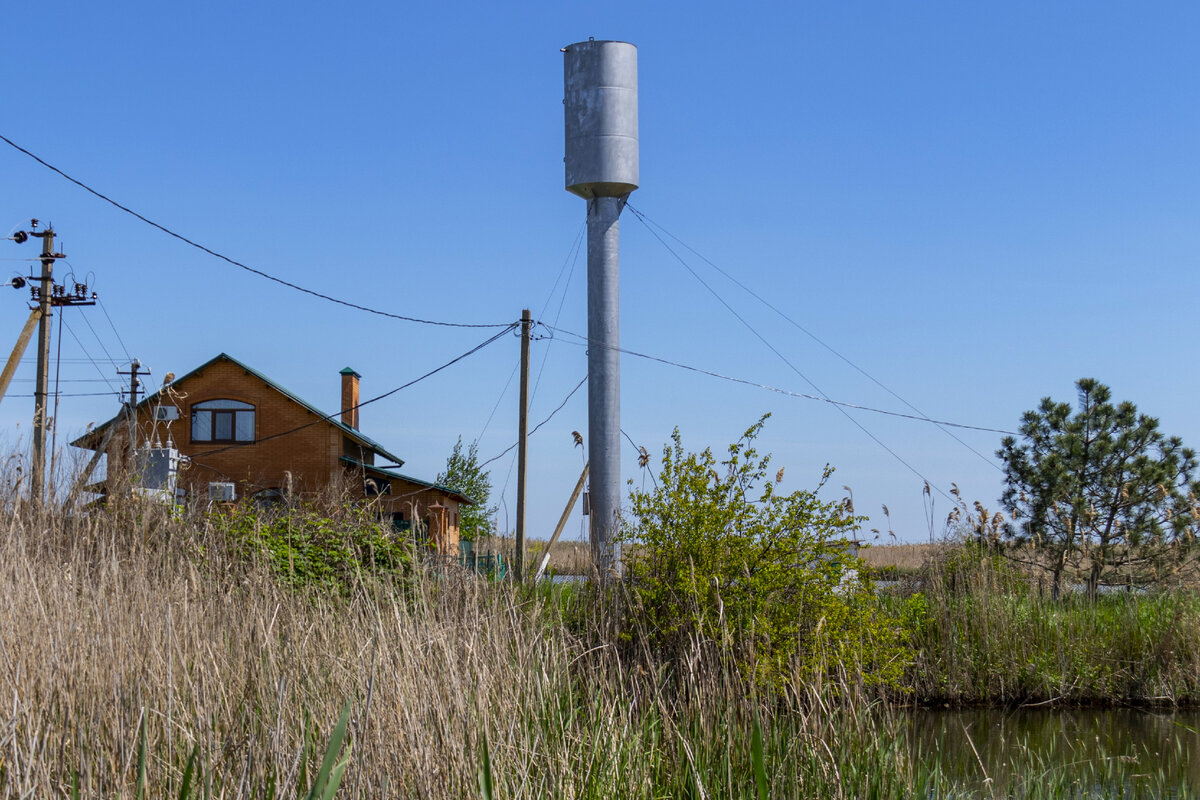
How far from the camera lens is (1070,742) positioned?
10.8 meters

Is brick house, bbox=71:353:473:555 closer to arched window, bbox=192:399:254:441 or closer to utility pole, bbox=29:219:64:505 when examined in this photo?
arched window, bbox=192:399:254:441

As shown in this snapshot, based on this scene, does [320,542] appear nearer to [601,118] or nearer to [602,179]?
[602,179]

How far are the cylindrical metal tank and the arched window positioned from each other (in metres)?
22.8

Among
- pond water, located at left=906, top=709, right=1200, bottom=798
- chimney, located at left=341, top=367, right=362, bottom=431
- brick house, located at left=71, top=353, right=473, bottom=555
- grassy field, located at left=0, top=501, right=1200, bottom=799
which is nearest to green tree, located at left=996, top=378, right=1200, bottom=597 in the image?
pond water, located at left=906, top=709, right=1200, bottom=798

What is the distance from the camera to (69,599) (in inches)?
256

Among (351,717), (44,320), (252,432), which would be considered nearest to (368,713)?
(351,717)

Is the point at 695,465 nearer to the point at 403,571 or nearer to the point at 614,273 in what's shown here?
the point at 403,571

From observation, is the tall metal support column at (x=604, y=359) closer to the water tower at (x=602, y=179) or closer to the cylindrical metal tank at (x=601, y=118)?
the water tower at (x=602, y=179)

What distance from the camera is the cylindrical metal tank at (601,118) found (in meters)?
14.6

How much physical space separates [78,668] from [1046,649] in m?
11.0

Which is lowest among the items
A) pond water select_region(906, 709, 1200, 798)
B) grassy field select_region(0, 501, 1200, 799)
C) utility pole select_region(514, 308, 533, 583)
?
pond water select_region(906, 709, 1200, 798)

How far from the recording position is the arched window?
34.8m

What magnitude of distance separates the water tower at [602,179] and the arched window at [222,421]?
22.7 metres

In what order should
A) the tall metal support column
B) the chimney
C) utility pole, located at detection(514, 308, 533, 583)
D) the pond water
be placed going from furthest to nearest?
the chimney < utility pole, located at detection(514, 308, 533, 583) < the tall metal support column < the pond water
